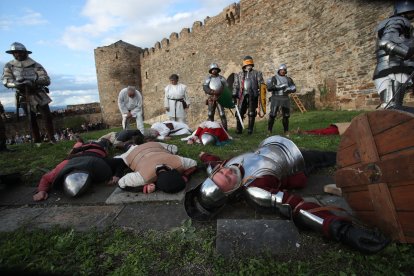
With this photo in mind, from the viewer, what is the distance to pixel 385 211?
1.61m

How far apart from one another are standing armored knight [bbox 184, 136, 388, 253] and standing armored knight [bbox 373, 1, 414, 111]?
2.05m

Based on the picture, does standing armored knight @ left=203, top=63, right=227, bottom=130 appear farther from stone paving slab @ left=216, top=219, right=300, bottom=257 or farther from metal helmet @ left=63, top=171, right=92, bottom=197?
stone paving slab @ left=216, top=219, right=300, bottom=257

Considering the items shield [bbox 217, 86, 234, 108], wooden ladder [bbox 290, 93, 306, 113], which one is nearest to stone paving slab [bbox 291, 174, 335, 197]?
shield [bbox 217, 86, 234, 108]

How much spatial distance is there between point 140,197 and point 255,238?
1.37 m

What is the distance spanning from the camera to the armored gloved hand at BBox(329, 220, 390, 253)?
1.54 metres

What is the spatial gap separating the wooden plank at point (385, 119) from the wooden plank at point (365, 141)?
1.2 inches

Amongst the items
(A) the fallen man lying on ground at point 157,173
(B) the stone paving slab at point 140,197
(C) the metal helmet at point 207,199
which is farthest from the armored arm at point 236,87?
(C) the metal helmet at point 207,199

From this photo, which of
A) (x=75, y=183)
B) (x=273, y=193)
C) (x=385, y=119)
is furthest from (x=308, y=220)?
(x=75, y=183)

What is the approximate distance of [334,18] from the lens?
32.6ft

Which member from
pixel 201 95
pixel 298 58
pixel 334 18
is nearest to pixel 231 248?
pixel 334 18

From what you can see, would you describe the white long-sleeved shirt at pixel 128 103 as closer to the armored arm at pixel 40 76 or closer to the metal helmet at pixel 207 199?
the armored arm at pixel 40 76

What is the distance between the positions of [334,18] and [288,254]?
34.7ft

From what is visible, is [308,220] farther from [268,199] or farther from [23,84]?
[23,84]

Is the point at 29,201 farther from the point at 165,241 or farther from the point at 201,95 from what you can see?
the point at 201,95
